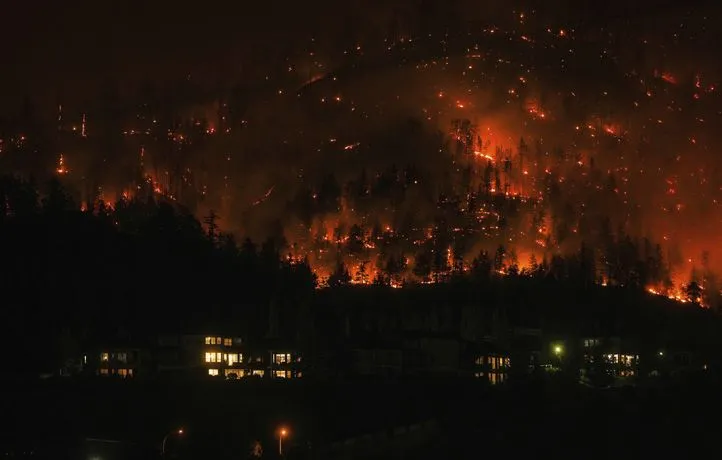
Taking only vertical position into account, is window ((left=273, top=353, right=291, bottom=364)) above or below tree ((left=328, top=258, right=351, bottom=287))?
below

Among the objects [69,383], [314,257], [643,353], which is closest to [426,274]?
[314,257]

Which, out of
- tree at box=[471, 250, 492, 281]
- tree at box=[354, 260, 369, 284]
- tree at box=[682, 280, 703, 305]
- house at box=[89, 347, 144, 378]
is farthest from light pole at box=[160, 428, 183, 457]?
tree at box=[682, 280, 703, 305]

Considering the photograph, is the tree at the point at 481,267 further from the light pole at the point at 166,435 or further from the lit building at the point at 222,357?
the light pole at the point at 166,435

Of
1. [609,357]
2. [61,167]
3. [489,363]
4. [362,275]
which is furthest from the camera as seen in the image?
[61,167]

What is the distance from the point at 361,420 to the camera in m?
48.0

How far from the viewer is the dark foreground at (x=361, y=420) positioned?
140 feet

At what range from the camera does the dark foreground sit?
140 ft

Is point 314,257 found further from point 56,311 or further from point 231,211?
point 56,311

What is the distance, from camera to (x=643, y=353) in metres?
68.0

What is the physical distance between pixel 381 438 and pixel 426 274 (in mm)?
63428

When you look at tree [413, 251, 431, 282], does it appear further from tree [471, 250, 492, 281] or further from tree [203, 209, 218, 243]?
tree [203, 209, 218, 243]

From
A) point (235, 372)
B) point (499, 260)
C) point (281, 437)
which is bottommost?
point (281, 437)

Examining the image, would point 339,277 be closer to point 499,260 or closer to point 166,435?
point 499,260

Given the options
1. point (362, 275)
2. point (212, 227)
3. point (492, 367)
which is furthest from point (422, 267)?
point (492, 367)
